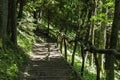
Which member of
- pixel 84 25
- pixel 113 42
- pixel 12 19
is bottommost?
pixel 84 25

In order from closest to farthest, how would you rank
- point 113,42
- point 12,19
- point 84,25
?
point 113,42, point 12,19, point 84,25

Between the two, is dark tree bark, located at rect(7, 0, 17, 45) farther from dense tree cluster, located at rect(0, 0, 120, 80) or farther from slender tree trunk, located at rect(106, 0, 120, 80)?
slender tree trunk, located at rect(106, 0, 120, 80)

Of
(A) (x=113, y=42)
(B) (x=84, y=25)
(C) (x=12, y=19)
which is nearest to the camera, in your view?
(A) (x=113, y=42)

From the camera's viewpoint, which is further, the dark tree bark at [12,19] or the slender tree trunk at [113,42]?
the dark tree bark at [12,19]

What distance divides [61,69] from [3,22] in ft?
11.1

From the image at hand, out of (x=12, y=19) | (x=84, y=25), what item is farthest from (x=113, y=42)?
(x=84, y=25)

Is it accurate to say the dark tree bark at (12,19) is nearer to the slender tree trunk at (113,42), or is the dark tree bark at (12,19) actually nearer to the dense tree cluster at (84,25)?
the dense tree cluster at (84,25)

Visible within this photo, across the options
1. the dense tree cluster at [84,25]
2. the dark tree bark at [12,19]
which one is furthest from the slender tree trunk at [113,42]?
the dark tree bark at [12,19]

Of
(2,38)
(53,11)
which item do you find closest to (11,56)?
(2,38)

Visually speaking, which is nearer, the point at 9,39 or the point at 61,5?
the point at 9,39

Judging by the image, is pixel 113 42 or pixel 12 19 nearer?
pixel 113 42

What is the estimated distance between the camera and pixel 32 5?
3300 centimetres

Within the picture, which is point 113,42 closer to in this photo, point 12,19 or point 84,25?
point 12,19

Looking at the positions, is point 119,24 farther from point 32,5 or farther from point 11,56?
point 32,5
